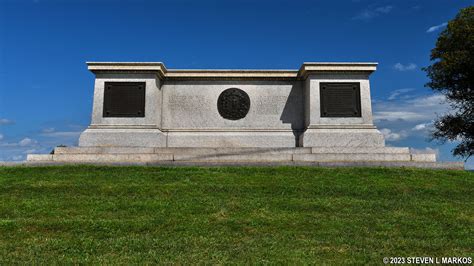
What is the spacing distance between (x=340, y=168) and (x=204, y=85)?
24.9 ft

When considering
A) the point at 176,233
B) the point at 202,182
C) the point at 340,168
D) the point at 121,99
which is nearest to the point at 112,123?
the point at 121,99

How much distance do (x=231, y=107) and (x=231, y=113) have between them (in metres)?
0.25

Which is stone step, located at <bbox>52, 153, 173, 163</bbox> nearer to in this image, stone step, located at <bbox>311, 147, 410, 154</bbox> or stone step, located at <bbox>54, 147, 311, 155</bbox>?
stone step, located at <bbox>54, 147, 311, 155</bbox>

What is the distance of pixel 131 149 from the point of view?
14.4m

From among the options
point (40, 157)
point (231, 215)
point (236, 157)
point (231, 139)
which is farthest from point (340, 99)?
point (40, 157)

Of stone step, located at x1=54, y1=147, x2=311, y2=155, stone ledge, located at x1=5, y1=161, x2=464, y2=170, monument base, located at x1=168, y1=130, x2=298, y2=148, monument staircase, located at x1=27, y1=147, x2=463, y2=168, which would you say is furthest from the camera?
monument base, located at x1=168, y1=130, x2=298, y2=148

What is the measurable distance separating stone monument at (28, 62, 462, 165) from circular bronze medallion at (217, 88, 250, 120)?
0.04 metres

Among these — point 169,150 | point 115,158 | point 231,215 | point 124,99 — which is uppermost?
point 124,99

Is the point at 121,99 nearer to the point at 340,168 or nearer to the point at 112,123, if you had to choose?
the point at 112,123

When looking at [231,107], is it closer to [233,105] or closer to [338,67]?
[233,105]

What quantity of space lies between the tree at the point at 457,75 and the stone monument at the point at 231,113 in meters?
7.59

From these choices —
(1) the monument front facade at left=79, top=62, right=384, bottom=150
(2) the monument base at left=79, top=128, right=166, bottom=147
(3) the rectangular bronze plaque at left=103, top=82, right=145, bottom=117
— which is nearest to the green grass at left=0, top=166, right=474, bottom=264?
(2) the monument base at left=79, top=128, right=166, bottom=147

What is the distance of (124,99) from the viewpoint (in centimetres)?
1608

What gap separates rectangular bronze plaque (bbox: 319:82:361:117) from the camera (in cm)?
1598
